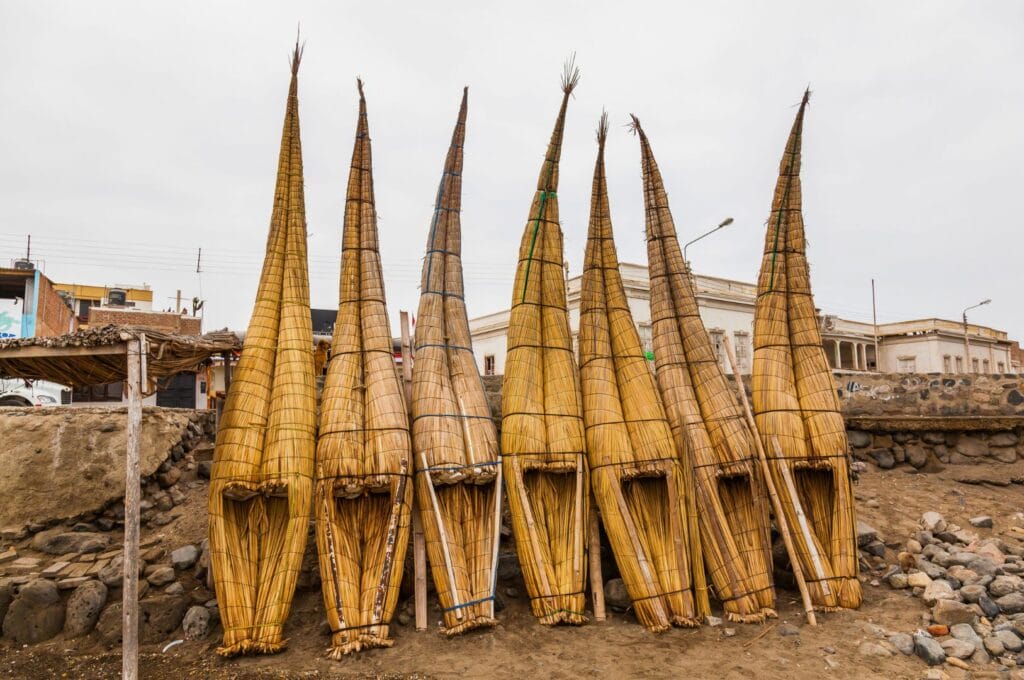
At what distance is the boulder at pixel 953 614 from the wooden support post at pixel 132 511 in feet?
20.2

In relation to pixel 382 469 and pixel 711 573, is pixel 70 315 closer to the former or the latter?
pixel 382 469

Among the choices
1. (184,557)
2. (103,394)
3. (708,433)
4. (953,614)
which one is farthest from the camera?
(103,394)

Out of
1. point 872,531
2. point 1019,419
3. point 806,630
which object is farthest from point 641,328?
point 806,630

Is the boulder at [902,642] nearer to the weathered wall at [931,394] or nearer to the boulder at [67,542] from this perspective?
the weathered wall at [931,394]

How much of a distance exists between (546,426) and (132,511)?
344cm

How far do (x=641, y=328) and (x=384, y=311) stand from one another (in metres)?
14.5

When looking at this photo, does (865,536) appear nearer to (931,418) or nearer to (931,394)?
(931,418)

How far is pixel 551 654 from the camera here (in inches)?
199

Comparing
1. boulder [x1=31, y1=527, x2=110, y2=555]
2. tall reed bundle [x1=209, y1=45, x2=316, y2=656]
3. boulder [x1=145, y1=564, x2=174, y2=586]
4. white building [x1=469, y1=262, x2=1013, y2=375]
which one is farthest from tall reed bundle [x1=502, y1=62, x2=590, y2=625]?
white building [x1=469, y1=262, x2=1013, y2=375]

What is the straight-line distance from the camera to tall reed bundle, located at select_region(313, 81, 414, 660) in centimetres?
521

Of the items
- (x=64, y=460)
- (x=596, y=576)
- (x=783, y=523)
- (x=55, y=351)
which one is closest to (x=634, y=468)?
(x=596, y=576)

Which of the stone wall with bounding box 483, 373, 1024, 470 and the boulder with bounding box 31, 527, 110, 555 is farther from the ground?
the stone wall with bounding box 483, 373, 1024, 470

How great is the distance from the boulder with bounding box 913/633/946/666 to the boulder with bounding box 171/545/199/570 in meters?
6.21

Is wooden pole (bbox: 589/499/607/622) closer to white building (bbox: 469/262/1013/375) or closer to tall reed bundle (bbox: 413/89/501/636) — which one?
tall reed bundle (bbox: 413/89/501/636)
